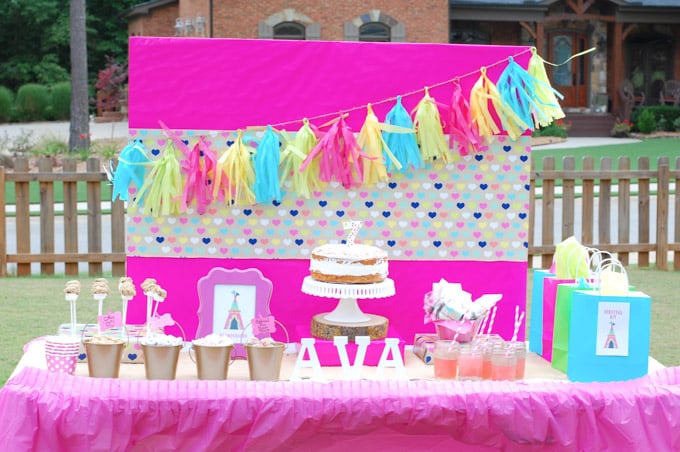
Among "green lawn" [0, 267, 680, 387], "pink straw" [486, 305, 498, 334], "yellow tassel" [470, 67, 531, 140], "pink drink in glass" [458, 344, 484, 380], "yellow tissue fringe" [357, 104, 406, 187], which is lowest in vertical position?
"green lawn" [0, 267, 680, 387]

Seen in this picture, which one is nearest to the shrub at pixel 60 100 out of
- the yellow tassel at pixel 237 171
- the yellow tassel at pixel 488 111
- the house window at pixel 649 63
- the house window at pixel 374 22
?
the house window at pixel 374 22

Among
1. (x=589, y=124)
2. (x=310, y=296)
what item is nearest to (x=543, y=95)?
(x=310, y=296)

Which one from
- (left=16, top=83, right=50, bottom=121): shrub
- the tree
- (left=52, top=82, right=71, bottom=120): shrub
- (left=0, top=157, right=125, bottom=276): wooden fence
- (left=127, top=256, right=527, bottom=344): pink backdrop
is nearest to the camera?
(left=127, top=256, right=527, bottom=344): pink backdrop

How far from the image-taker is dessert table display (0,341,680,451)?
10.7 ft

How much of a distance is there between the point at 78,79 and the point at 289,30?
5.42 meters

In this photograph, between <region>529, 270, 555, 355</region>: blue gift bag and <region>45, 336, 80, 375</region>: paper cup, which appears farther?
<region>529, 270, 555, 355</region>: blue gift bag

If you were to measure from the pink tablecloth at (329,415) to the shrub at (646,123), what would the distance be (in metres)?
23.6

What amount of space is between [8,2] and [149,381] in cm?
3845

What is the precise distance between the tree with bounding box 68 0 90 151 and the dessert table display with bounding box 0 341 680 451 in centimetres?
1946

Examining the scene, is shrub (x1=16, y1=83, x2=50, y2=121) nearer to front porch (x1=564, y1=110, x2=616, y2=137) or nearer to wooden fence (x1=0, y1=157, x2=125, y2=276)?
front porch (x1=564, y1=110, x2=616, y2=137)

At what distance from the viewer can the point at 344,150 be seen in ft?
12.5

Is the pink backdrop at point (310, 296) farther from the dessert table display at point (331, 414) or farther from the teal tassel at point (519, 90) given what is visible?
the teal tassel at point (519, 90)

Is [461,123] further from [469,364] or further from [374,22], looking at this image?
[374,22]

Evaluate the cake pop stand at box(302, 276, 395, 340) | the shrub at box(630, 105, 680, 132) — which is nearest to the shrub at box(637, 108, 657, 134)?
the shrub at box(630, 105, 680, 132)
